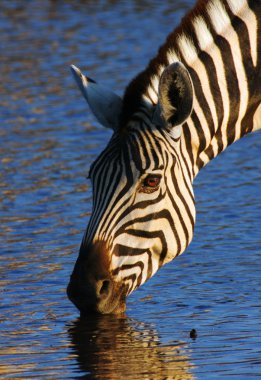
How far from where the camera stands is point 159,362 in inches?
340

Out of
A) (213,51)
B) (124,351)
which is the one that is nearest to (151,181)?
(213,51)

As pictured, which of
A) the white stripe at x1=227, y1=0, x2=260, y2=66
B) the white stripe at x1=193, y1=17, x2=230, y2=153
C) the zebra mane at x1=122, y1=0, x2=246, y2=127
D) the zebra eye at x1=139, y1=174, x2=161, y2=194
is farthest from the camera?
the white stripe at x1=227, y1=0, x2=260, y2=66

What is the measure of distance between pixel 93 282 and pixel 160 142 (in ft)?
3.67

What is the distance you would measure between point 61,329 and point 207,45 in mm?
2583

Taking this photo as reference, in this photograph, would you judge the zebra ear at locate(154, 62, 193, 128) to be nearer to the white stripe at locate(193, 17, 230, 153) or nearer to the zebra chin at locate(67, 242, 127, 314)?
the white stripe at locate(193, 17, 230, 153)

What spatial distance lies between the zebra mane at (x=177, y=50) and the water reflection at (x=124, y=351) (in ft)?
5.52

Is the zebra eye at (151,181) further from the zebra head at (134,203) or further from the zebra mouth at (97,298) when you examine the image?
the zebra mouth at (97,298)

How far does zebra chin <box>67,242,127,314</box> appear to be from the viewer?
27.5 feet

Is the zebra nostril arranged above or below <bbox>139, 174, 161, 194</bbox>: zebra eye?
below

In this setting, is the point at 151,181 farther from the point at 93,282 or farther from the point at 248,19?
the point at 248,19

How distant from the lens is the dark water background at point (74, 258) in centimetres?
879

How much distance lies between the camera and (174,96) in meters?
8.41

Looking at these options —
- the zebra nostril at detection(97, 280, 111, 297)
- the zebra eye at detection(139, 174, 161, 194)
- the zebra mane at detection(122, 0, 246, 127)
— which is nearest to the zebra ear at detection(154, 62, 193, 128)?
the zebra mane at detection(122, 0, 246, 127)

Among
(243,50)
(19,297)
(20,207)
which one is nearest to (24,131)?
(20,207)
